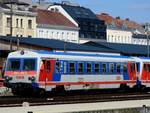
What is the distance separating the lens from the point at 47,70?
115 ft

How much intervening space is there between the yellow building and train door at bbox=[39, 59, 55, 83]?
62894 mm

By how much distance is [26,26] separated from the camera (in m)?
104

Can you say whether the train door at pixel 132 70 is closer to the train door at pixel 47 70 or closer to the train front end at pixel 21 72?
the train door at pixel 47 70

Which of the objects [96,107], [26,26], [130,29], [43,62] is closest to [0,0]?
[26,26]

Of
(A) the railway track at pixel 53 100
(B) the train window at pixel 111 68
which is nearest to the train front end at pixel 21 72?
(A) the railway track at pixel 53 100

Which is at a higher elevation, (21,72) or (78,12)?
(78,12)

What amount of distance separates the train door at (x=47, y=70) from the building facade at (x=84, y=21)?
266ft

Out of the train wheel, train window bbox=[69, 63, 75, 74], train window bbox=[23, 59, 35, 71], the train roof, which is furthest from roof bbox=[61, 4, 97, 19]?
train window bbox=[23, 59, 35, 71]

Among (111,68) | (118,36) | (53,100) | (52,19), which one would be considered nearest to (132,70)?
(111,68)

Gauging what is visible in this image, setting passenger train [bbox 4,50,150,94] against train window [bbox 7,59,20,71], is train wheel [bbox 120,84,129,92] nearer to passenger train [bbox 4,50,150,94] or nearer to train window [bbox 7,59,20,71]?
passenger train [bbox 4,50,150,94]

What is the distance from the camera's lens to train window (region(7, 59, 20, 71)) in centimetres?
3588

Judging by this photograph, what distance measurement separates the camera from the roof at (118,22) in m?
133

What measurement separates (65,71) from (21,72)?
2.85 metres

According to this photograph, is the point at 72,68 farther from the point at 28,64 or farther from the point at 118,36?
the point at 118,36
